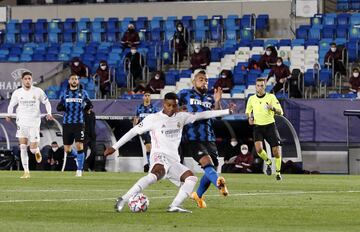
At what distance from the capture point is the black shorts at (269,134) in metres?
27.4

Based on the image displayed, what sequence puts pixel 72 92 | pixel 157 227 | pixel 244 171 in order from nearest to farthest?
pixel 157 227
pixel 72 92
pixel 244 171

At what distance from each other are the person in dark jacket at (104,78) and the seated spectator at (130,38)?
315 centimetres

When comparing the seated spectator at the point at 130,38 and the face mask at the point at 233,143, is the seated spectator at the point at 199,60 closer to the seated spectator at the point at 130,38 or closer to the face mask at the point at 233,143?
the seated spectator at the point at 130,38

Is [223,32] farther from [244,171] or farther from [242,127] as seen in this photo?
[244,171]

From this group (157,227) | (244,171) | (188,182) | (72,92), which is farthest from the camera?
(244,171)

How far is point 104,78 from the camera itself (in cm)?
4069

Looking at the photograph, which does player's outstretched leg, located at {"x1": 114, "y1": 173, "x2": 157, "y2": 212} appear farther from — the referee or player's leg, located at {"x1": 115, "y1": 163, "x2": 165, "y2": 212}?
the referee

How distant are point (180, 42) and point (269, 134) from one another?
16056mm

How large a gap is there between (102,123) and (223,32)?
8921mm

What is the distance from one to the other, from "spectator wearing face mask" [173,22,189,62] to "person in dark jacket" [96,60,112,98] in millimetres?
3305

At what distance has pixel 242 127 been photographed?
3675 cm

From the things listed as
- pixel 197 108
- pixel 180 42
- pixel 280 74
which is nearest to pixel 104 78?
pixel 180 42

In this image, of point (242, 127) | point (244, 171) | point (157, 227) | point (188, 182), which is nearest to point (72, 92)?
point (244, 171)

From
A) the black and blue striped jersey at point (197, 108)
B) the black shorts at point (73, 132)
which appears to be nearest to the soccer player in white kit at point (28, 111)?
the black shorts at point (73, 132)
